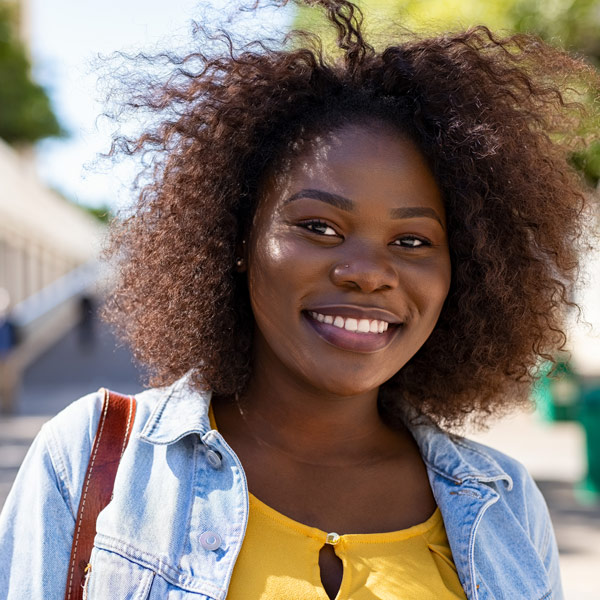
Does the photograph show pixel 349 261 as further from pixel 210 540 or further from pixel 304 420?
pixel 210 540

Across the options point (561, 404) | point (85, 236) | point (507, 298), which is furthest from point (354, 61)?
point (85, 236)

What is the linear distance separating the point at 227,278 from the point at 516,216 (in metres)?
0.85

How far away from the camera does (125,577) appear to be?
2.11m

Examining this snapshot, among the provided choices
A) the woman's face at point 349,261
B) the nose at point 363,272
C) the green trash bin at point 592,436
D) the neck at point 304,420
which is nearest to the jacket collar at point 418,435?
the neck at point 304,420

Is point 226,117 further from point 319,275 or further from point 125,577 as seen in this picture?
point 125,577

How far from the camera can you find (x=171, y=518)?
2.20m

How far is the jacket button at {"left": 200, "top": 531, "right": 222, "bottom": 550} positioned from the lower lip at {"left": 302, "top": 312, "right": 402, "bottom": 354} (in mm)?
530

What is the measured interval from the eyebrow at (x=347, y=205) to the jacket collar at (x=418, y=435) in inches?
23.1

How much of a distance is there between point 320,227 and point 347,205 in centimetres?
9

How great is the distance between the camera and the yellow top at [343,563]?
2164 millimetres

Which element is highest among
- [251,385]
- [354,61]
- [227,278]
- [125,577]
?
[354,61]

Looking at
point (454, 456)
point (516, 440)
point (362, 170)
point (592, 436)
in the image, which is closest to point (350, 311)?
point (362, 170)

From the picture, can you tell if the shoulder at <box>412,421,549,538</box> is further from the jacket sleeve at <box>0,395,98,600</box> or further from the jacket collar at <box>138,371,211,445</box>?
the jacket sleeve at <box>0,395,98,600</box>

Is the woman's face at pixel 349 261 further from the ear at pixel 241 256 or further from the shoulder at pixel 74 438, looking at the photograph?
the shoulder at pixel 74 438
